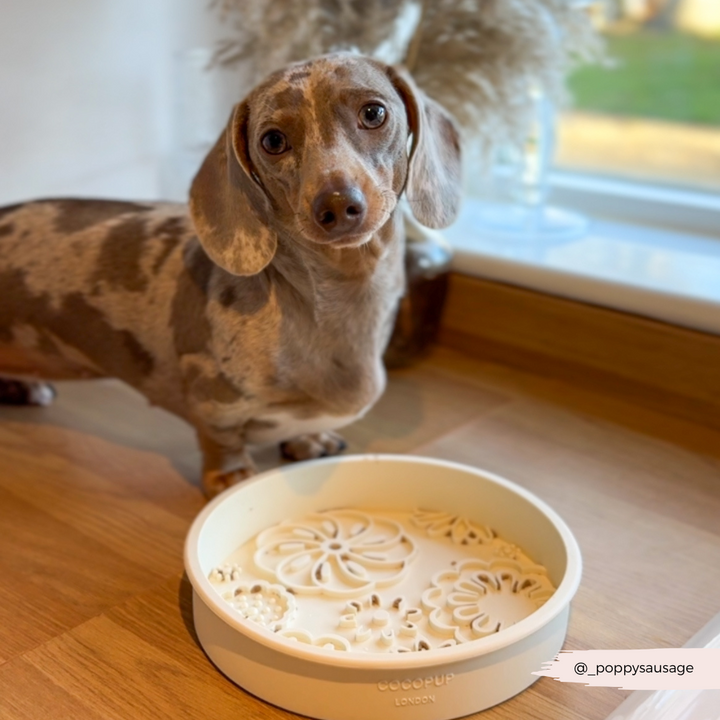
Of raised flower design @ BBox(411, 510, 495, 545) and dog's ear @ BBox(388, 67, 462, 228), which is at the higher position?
dog's ear @ BBox(388, 67, 462, 228)

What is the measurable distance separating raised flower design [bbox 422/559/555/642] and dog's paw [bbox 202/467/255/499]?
324mm

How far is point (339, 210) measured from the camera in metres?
0.94

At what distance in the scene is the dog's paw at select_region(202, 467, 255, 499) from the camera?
1232 millimetres

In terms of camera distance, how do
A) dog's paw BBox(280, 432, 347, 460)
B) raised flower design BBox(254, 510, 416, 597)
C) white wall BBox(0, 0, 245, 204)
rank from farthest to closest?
white wall BBox(0, 0, 245, 204), dog's paw BBox(280, 432, 347, 460), raised flower design BBox(254, 510, 416, 597)

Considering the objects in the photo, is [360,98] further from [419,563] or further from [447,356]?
[447,356]

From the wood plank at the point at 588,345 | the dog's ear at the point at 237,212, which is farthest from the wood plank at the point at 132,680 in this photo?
the wood plank at the point at 588,345

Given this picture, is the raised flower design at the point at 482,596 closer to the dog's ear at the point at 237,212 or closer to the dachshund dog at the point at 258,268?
the dachshund dog at the point at 258,268

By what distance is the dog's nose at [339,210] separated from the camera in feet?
3.09

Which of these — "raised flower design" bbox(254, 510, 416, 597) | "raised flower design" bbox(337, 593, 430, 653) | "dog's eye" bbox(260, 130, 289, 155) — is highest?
"dog's eye" bbox(260, 130, 289, 155)

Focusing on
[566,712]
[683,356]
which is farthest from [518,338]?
[566,712]

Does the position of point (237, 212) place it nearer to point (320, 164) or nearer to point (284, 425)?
point (320, 164)

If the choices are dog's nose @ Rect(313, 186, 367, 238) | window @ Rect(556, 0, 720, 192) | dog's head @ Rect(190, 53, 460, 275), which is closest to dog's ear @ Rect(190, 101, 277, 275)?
dog's head @ Rect(190, 53, 460, 275)

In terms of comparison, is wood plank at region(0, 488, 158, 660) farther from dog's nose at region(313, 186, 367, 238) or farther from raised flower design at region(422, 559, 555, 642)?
dog's nose at region(313, 186, 367, 238)

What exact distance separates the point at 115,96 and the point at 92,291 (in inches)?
26.5
